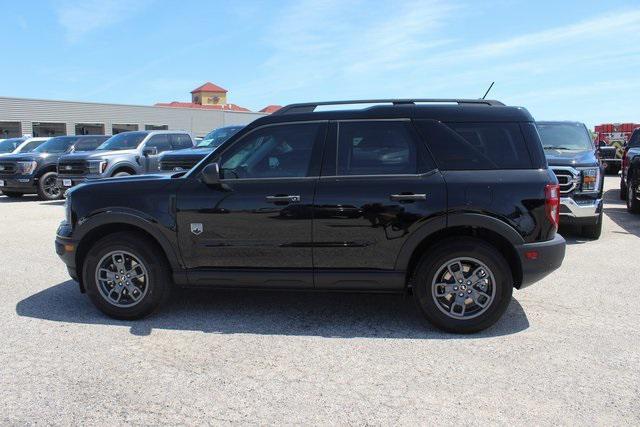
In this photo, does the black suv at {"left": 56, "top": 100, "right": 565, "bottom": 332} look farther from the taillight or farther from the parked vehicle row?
the parked vehicle row

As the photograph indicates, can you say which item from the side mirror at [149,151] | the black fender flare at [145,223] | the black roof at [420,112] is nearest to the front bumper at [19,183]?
the side mirror at [149,151]

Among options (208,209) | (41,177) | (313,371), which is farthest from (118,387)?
(41,177)

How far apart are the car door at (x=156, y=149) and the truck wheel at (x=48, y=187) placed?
A: 315 cm

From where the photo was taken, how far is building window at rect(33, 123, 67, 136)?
5084cm

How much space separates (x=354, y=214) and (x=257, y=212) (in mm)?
813

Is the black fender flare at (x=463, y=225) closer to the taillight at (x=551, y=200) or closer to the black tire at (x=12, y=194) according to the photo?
the taillight at (x=551, y=200)

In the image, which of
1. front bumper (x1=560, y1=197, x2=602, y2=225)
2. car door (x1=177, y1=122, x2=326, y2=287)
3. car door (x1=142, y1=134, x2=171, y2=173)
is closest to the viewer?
car door (x1=177, y1=122, x2=326, y2=287)

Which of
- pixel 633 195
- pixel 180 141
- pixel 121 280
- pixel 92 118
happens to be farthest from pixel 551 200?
pixel 92 118

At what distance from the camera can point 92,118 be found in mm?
53719

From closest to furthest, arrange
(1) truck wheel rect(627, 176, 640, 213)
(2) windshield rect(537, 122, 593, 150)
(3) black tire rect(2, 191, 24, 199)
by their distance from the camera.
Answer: (2) windshield rect(537, 122, 593, 150) < (1) truck wheel rect(627, 176, 640, 213) < (3) black tire rect(2, 191, 24, 199)

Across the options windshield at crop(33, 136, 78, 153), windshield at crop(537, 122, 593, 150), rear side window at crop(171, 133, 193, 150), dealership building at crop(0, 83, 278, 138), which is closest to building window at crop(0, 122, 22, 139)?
→ dealership building at crop(0, 83, 278, 138)

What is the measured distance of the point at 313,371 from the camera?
3.78 m

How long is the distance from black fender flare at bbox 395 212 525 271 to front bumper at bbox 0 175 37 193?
14.1 metres

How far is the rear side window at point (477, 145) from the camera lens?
14.8 feet
